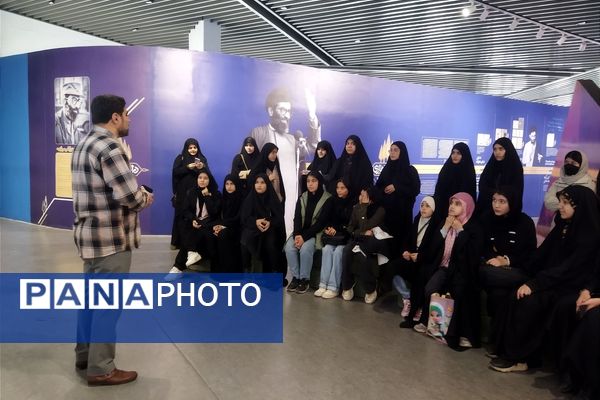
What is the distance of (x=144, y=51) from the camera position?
6484 mm

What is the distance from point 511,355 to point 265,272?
7.87 ft

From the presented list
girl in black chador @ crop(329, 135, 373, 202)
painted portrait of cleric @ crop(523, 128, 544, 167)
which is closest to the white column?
girl in black chador @ crop(329, 135, 373, 202)

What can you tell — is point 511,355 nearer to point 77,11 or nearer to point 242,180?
point 242,180

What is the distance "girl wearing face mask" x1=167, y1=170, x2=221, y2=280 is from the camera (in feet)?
15.3

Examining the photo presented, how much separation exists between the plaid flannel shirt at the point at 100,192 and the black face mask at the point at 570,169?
12.0 feet

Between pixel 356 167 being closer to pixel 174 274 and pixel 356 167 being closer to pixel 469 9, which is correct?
pixel 174 274

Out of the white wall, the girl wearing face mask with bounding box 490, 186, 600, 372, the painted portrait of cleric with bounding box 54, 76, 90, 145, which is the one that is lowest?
the girl wearing face mask with bounding box 490, 186, 600, 372

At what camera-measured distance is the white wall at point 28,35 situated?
881cm

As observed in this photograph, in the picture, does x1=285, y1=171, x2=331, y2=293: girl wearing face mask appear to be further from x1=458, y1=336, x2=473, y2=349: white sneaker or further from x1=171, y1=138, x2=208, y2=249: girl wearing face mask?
x1=171, y1=138, x2=208, y2=249: girl wearing face mask

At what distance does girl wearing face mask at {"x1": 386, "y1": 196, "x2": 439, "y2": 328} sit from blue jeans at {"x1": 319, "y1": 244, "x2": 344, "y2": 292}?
0.47 metres

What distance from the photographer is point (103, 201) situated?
2328mm

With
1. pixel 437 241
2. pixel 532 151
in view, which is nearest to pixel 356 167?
pixel 437 241

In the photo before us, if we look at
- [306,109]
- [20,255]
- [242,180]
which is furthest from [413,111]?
[20,255]

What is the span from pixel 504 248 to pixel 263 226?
2.18 metres
